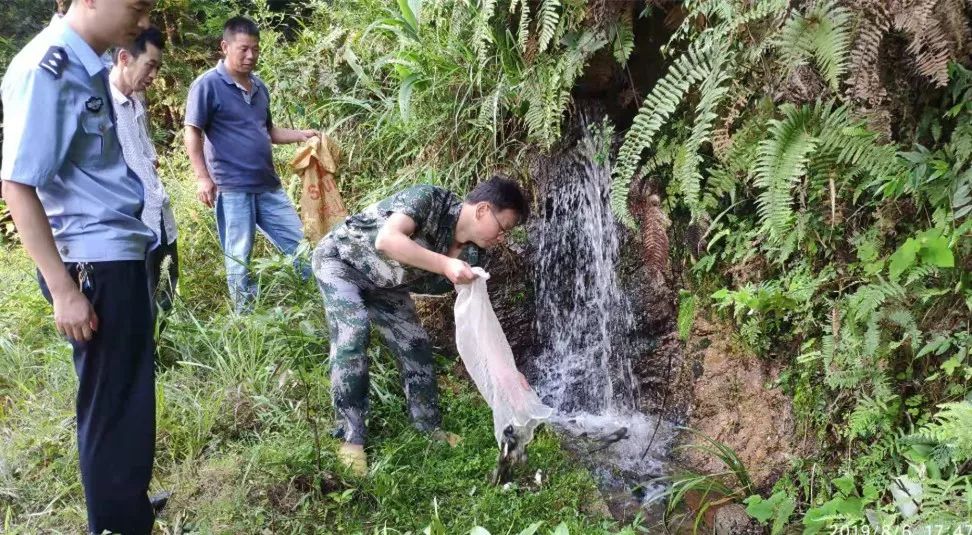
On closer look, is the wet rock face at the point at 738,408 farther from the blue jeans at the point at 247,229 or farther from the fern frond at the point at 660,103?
the blue jeans at the point at 247,229

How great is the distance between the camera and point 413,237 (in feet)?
11.0

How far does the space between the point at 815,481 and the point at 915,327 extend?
85cm

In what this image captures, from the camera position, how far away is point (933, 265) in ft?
8.77

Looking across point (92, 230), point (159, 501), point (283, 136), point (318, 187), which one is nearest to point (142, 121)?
point (283, 136)

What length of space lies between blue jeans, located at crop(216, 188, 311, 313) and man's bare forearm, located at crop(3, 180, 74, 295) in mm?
2248

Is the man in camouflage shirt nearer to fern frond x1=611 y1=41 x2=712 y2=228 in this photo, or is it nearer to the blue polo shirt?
fern frond x1=611 y1=41 x2=712 y2=228

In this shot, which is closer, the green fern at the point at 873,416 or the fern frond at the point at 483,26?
the green fern at the point at 873,416

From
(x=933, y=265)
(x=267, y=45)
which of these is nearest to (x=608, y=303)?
(x=933, y=265)

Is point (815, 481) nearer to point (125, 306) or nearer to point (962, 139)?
point (962, 139)

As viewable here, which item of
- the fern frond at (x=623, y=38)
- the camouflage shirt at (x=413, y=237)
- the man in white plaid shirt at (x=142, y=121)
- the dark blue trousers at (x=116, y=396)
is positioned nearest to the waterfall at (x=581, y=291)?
the fern frond at (x=623, y=38)

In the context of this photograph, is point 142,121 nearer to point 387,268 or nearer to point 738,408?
point 387,268

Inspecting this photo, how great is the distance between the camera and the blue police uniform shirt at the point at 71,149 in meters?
2.09

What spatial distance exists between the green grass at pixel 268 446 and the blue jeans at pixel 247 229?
0.14 metres
